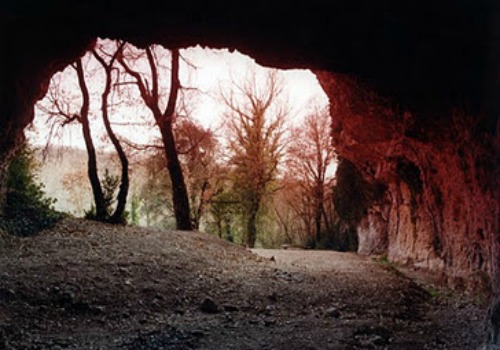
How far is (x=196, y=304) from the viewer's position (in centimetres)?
758

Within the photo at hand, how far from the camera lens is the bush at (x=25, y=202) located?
36.6ft

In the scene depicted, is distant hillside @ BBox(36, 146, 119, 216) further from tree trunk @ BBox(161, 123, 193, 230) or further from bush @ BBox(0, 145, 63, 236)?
tree trunk @ BBox(161, 123, 193, 230)

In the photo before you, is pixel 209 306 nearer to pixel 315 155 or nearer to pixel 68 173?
pixel 68 173

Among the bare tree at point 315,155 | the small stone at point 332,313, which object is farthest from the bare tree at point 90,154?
the bare tree at point 315,155

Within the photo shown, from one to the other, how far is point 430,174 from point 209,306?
6.77 meters

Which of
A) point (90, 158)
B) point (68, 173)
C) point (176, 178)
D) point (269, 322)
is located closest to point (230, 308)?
point (269, 322)

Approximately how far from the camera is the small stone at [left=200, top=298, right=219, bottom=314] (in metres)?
7.14

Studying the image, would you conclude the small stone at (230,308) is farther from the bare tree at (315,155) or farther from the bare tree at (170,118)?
the bare tree at (315,155)

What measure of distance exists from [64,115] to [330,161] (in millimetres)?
17420

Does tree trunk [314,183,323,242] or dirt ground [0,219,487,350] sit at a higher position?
tree trunk [314,183,323,242]

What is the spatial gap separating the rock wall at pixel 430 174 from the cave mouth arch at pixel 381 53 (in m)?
0.05

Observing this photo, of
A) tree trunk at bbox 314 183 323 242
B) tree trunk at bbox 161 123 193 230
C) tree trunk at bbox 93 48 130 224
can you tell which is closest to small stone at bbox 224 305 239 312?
tree trunk at bbox 93 48 130 224

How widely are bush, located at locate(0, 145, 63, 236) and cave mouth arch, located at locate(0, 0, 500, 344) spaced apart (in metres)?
2.13

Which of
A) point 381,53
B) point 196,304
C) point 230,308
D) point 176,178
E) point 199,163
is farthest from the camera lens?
point 199,163
